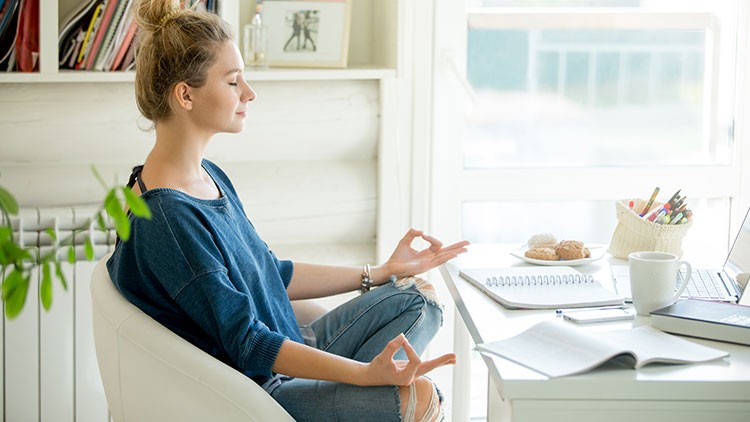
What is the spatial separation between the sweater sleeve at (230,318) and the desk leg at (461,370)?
21.9 inches

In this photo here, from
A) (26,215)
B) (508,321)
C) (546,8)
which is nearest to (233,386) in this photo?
(508,321)

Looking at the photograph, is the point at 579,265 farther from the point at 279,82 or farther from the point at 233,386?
the point at 279,82

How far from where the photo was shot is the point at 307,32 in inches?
99.1

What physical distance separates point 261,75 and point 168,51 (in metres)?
0.65

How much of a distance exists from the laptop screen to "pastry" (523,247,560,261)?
0.33 metres

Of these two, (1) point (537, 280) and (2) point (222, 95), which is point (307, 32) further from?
(1) point (537, 280)

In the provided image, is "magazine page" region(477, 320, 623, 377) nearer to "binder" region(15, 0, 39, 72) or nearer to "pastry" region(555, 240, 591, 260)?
"pastry" region(555, 240, 591, 260)

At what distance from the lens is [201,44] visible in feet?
5.73

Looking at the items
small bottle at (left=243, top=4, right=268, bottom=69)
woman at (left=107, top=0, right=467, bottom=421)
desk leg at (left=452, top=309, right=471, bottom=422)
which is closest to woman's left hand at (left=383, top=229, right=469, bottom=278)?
woman at (left=107, top=0, right=467, bottom=421)

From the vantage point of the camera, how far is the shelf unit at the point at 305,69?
7.45ft

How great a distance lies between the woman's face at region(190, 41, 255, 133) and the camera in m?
1.75

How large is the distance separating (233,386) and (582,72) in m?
1.61

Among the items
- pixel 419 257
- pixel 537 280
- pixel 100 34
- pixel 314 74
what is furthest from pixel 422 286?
pixel 100 34

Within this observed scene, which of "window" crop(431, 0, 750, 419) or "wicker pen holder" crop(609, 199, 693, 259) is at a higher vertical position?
"window" crop(431, 0, 750, 419)
